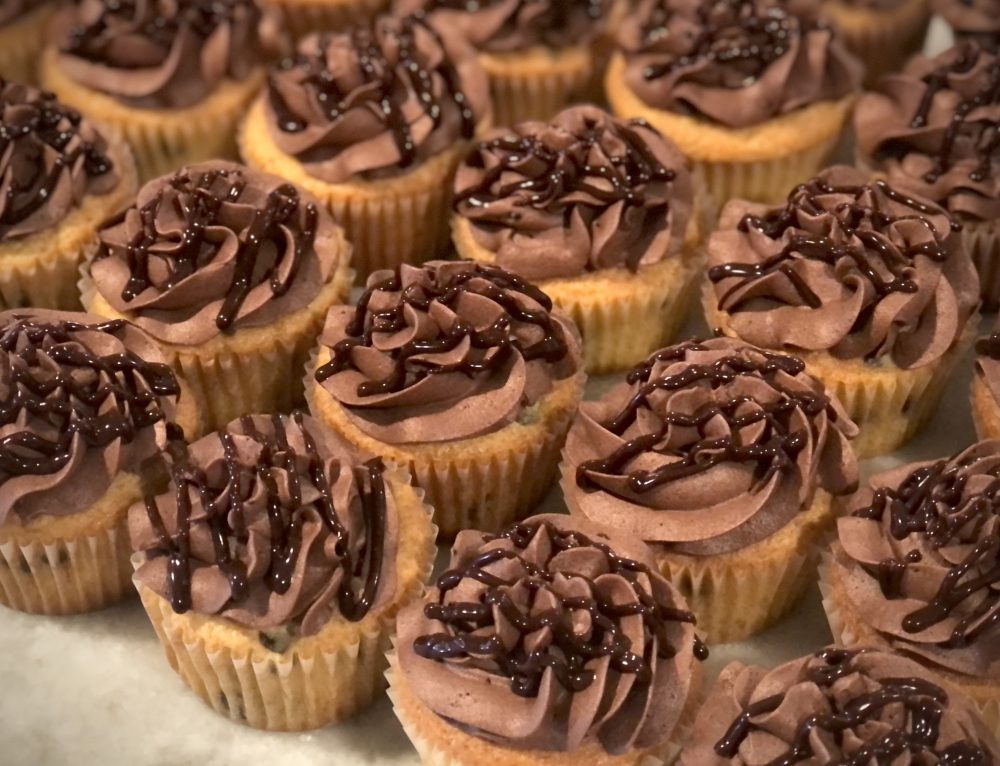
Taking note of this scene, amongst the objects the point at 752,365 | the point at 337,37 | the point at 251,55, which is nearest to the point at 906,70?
the point at 752,365

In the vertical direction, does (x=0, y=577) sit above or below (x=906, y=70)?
below

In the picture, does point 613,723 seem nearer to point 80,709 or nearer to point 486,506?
point 486,506

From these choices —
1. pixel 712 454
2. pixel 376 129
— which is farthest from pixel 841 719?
pixel 376 129

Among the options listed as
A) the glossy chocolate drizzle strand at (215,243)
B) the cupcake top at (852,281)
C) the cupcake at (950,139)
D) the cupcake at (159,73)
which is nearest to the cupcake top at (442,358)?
the glossy chocolate drizzle strand at (215,243)

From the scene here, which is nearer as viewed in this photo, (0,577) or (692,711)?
(692,711)

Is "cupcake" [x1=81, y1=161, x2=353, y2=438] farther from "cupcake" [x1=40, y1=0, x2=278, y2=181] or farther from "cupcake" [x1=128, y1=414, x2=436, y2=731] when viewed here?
"cupcake" [x1=40, y1=0, x2=278, y2=181]

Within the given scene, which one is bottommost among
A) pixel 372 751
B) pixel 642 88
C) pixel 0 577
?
pixel 372 751

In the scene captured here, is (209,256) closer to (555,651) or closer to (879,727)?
(555,651)
